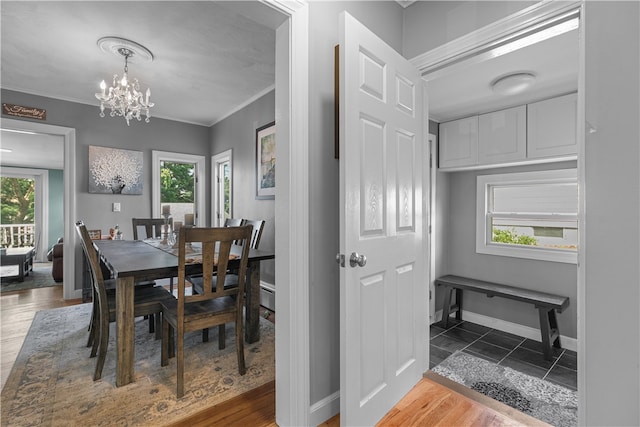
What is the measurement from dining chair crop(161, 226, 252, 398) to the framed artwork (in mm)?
2730

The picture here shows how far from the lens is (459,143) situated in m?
3.61

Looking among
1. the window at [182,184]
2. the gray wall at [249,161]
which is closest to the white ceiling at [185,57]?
the gray wall at [249,161]

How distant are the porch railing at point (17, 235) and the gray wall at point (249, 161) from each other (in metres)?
6.12

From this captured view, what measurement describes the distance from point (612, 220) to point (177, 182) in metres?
5.40

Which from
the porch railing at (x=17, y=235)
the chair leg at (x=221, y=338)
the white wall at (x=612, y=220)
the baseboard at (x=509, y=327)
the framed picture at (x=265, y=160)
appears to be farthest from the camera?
the porch railing at (x=17, y=235)

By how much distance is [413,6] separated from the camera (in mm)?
2027

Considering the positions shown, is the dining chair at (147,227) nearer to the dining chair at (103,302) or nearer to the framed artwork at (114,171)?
the framed artwork at (114,171)

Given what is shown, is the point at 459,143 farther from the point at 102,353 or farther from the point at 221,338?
the point at 102,353

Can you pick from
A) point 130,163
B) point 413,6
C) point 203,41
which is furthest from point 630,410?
point 130,163

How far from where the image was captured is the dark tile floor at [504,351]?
265cm

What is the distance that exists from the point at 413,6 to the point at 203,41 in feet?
5.58

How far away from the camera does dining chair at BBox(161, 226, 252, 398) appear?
1.89 metres

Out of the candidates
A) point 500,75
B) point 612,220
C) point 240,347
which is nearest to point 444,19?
point 500,75

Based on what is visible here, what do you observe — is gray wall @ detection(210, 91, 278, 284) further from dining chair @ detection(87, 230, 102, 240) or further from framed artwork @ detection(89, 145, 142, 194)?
dining chair @ detection(87, 230, 102, 240)
